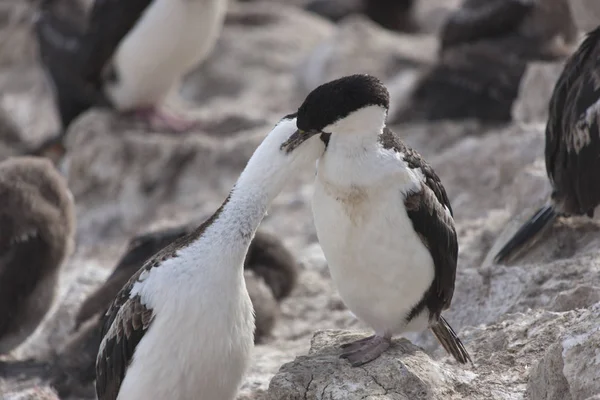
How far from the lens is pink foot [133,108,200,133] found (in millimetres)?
12812

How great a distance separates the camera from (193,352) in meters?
5.70

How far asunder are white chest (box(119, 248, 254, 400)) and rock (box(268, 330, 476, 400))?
0.97ft

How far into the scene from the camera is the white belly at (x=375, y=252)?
5816 millimetres

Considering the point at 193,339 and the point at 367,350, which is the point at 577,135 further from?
the point at 193,339

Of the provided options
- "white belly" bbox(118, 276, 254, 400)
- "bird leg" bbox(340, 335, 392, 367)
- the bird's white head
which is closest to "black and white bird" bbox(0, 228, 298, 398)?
"white belly" bbox(118, 276, 254, 400)

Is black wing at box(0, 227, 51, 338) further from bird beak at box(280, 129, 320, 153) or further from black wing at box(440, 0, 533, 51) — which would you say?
black wing at box(440, 0, 533, 51)

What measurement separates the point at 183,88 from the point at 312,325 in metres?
7.80

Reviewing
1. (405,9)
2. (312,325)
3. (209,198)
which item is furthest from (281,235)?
(405,9)

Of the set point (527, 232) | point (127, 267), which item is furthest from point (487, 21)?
point (127, 267)

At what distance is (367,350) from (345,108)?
117 centimetres

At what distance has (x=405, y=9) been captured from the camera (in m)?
18.8

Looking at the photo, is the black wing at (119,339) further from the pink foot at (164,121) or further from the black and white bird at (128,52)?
the pink foot at (164,121)

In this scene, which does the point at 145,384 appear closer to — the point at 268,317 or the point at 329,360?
the point at 329,360

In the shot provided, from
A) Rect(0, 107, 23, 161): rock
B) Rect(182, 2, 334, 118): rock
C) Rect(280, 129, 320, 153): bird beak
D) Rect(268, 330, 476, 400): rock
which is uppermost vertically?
Rect(280, 129, 320, 153): bird beak
